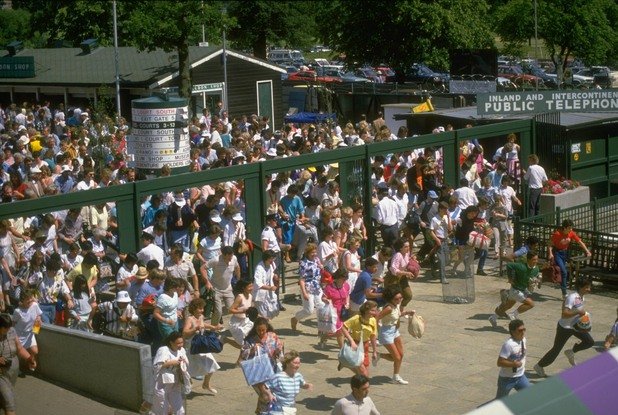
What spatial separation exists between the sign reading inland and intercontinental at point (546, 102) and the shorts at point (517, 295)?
9.18m

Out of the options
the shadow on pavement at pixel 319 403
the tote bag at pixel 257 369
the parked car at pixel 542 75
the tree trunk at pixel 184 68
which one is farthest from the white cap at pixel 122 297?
the parked car at pixel 542 75

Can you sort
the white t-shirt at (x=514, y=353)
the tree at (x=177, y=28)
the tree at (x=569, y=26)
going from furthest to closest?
the tree at (x=569, y=26)
the tree at (x=177, y=28)
the white t-shirt at (x=514, y=353)

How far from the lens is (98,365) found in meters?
13.6

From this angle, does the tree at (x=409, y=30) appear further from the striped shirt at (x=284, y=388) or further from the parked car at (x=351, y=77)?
the striped shirt at (x=284, y=388)

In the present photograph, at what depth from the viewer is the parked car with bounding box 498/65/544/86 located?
5319 cm

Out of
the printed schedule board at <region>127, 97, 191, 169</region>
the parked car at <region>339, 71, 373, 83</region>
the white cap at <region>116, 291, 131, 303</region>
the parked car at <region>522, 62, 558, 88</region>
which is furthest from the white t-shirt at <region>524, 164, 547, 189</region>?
the parked car at <region>339, 71, 373, 83</region>

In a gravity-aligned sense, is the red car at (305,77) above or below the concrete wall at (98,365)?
above

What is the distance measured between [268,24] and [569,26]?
68.8 ft

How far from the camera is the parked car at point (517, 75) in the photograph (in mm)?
53188

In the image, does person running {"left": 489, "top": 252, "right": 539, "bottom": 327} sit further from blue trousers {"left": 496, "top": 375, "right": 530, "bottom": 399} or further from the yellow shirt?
blue trousers {"left": 496, "top": 375, "right": 530, "bottom": 399}

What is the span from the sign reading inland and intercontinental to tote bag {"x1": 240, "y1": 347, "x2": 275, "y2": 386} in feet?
46.7

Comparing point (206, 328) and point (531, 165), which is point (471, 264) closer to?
point (531, 165)

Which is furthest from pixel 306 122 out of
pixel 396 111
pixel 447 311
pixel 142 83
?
pixel 447 311

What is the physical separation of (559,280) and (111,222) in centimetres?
771
